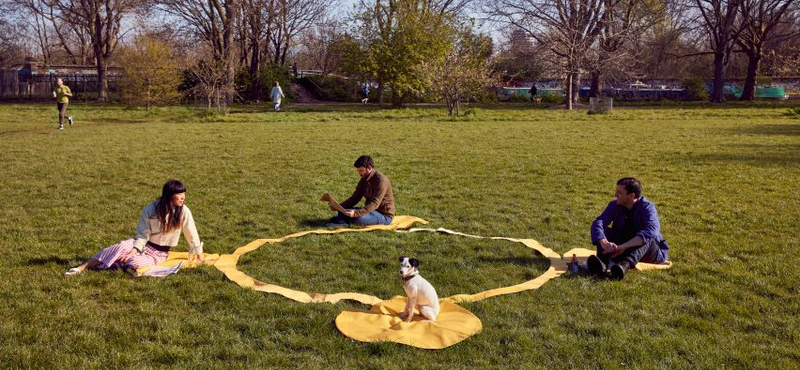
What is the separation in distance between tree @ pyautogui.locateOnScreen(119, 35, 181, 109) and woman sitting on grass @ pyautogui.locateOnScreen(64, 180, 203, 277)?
29.1 metres

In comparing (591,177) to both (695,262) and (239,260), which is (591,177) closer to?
(695,262)

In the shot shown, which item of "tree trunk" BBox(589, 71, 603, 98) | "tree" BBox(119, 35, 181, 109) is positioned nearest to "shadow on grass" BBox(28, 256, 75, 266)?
"tree" BBox(119, 35, 181, 109)

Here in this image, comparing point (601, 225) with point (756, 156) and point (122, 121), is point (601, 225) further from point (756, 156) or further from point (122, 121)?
point (122, 121)

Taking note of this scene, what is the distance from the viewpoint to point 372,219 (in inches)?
332

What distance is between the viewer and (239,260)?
22.6 ft

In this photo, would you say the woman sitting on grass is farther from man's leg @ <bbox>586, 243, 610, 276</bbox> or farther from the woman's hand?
man's leg @ <bbox>586, 243, 610, 276</bbox>

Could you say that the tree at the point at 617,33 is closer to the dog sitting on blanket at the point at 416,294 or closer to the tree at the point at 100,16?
the tree at the point at 100,16

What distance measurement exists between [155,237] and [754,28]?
46.4m

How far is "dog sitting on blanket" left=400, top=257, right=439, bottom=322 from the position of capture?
485 centimetres

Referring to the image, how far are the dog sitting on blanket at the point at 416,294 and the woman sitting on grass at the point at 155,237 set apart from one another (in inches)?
106

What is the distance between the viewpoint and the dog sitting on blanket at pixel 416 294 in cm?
485

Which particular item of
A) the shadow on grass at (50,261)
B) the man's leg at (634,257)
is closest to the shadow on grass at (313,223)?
the shadow on grass at (50,261)

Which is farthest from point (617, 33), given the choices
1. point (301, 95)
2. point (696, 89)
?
point (301, 95)

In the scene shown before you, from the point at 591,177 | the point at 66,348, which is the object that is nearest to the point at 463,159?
the point at 591,177
